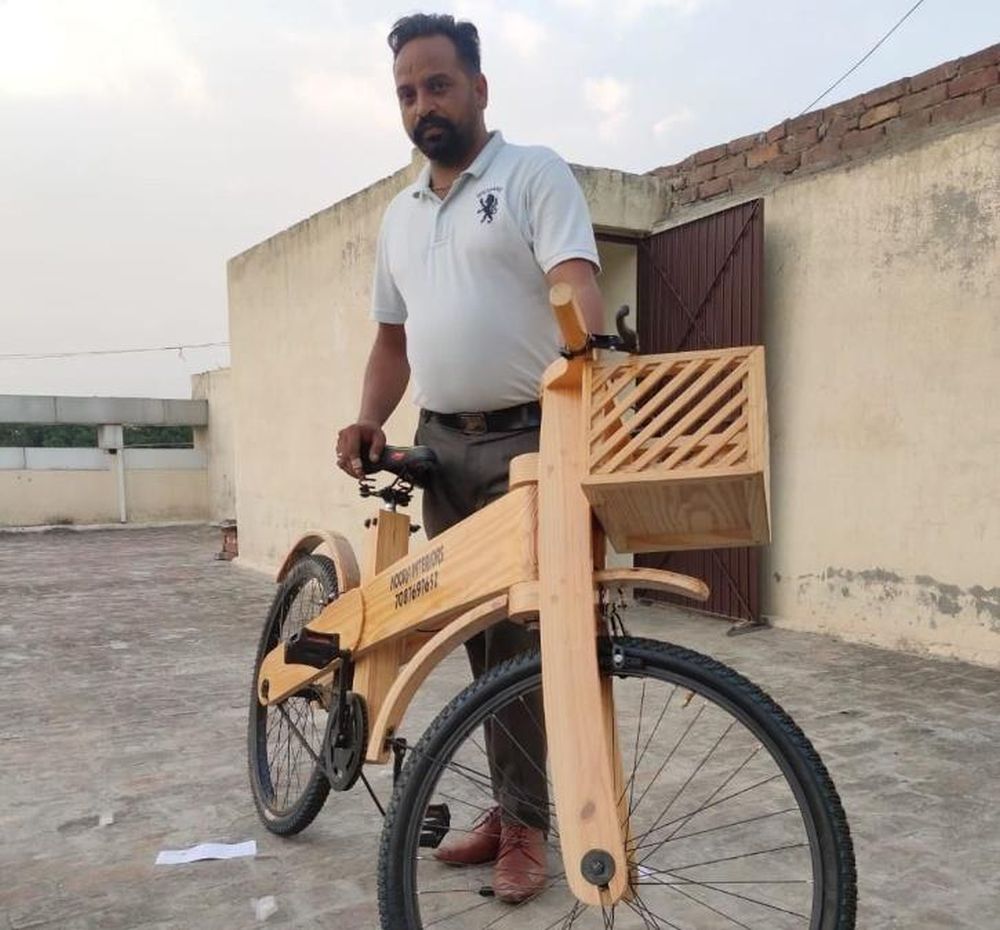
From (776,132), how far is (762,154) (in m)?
0.15

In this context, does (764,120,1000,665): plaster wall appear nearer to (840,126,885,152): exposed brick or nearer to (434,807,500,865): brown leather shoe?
(840,126,885,152): exposed brick

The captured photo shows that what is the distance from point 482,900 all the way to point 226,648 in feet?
12.1

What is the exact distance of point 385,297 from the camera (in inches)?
96.9

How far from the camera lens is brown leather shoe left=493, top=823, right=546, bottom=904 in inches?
84.6

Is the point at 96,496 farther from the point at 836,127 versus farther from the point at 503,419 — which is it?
the point at 503,419

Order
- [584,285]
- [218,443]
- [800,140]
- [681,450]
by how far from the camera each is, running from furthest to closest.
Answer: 1. [218,443]
2. [800,140]
3. [584,285]
4. [681,450]

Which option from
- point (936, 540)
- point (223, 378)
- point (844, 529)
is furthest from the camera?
point (223, 378)

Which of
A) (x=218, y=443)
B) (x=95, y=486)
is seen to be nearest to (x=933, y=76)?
(x=218, y=443)

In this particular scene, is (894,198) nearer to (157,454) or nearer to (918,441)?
(918,441)

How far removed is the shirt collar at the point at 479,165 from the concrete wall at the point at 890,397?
3.30 m

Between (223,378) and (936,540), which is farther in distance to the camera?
(223,378)

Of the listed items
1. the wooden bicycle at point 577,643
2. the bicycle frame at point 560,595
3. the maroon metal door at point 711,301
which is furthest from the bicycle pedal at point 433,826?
the maroon metal door at point 711,301

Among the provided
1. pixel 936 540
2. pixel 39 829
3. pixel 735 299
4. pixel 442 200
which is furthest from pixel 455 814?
pixel 735 299

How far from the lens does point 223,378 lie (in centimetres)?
1686
